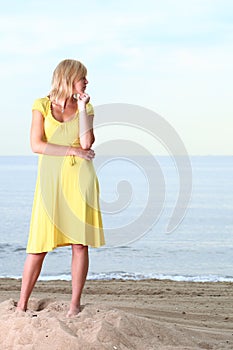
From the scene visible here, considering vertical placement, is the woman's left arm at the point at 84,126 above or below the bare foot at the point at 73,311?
above

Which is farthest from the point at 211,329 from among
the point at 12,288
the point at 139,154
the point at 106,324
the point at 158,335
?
the point at 12,288

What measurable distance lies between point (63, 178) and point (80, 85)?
690 mm

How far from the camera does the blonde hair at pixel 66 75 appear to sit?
16.4 ft

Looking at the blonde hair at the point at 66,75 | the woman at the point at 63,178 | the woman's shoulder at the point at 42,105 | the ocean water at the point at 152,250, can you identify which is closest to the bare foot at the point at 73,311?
the woman at the point at 63,178

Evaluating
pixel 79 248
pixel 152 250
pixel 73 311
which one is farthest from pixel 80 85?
pixel 152 250

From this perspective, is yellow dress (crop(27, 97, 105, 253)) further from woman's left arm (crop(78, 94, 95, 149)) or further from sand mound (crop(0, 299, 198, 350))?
sand mound (crop(0, 299, 198, 350))

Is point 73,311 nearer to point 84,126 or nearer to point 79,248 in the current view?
point 79,248

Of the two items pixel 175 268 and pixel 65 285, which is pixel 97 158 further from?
pixel 175 268

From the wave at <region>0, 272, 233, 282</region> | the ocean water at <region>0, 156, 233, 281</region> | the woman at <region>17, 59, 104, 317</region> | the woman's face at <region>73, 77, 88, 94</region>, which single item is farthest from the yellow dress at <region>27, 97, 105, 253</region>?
the wave at <region>0, 272, 233, 282</region>

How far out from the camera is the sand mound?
461 cm

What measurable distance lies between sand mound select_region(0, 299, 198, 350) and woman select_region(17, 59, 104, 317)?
241 mm

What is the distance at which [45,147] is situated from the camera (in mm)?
5086

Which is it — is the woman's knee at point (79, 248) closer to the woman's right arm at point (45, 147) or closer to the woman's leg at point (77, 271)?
the woman's leg at point (77, 271)

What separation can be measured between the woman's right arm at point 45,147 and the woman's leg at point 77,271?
688 millimetres
